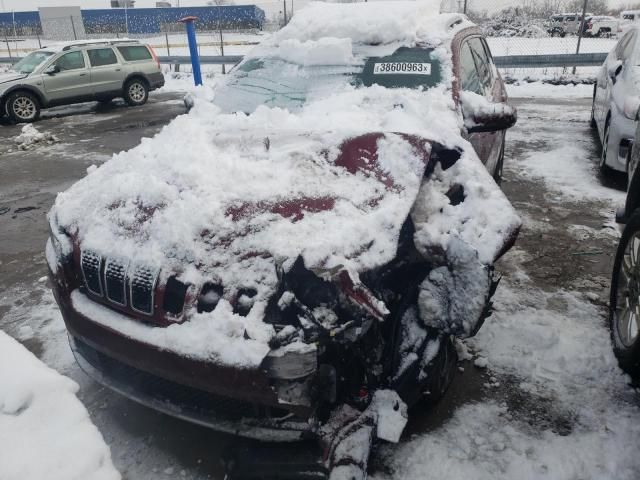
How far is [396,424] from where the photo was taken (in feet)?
6.41

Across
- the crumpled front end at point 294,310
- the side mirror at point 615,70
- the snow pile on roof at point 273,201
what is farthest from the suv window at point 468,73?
the side mirror at point 615,70

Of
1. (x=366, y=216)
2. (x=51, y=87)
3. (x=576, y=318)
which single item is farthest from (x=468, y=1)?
(x=366, y=216)

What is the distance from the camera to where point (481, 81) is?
157 inches

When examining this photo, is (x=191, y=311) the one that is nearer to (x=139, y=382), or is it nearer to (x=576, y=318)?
(x=139, y=382)

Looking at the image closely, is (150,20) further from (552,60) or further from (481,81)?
(481,81)

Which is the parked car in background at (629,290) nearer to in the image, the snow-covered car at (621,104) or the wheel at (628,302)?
the wheel at (628,302)

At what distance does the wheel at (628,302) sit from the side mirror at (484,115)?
0.94 metres

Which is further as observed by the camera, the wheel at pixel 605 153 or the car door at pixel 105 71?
the car door at pixel 105 71

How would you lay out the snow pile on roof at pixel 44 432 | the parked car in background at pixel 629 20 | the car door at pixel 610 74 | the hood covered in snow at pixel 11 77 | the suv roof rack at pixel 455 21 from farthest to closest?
the hood covered in snow at pixel 11 77, the parked car in background at pixel 629 20, the car door at pixel 610 74, the suv roof rack at pixel 455 21, the snow pile on roof at pixel 44 432

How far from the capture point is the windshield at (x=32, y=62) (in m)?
11.1

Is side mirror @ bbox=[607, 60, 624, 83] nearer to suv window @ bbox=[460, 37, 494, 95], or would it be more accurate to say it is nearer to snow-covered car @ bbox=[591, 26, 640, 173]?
snow-covered car @ bbox=[591, 26, 640, 173]

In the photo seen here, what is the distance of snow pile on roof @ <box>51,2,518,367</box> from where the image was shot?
2.02 metres

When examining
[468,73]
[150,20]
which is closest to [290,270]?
[468,73]

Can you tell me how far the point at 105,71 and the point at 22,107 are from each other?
2.04 meters
